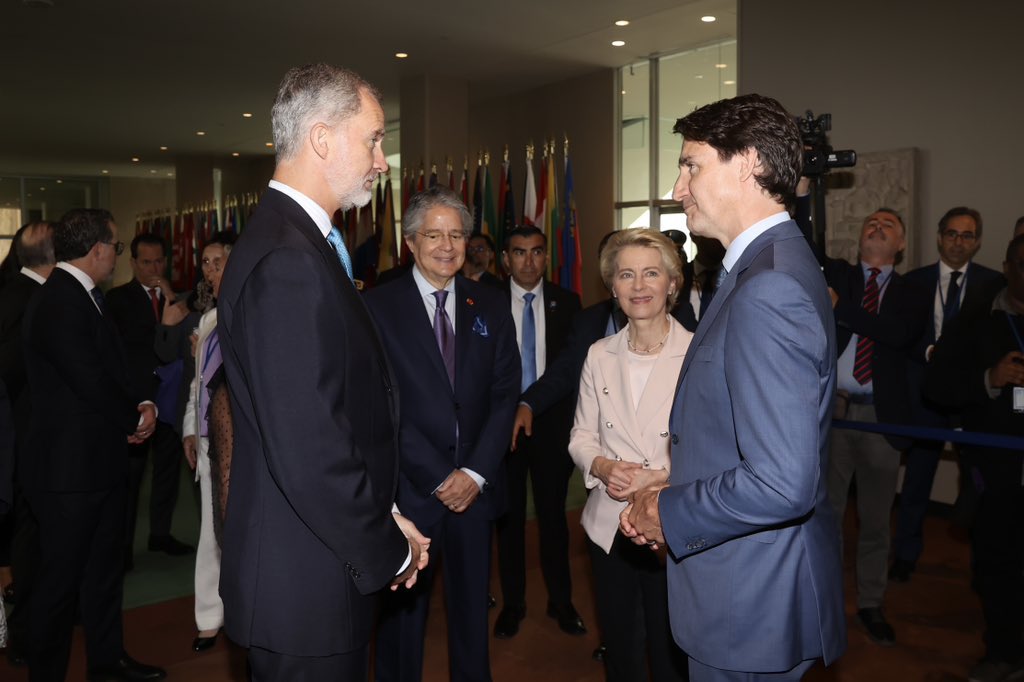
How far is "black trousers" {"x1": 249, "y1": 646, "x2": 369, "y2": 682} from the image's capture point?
1520mm

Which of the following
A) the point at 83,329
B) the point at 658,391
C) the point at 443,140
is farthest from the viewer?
the point at 443,140

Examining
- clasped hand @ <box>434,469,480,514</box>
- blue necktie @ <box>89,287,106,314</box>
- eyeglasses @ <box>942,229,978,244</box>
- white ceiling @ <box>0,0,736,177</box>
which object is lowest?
clasped hand @ <box>434,469,480,514</box>

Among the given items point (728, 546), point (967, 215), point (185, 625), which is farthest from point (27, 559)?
point (967, 215)

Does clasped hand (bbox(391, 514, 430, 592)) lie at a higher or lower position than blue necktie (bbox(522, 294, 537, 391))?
lower

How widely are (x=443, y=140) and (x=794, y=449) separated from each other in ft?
30.1

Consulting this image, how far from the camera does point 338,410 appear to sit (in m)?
1.44

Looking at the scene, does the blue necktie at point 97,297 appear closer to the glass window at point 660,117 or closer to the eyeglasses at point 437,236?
the eyeglasses at point 437,236

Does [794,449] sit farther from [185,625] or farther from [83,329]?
[185,625]

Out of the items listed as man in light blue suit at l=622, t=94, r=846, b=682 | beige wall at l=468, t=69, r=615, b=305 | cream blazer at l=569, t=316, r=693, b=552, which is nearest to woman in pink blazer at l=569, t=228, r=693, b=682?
cream blazer at l=569, t=316, r=693, b=552

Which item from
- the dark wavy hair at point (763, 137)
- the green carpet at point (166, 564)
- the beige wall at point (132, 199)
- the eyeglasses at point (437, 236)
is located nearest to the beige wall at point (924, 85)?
the green carpet at point (166, 564)

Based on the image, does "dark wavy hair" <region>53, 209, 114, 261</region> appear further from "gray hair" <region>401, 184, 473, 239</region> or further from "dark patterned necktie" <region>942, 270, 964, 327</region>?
"dark patterned necktie" <region>942, 270, 964, 327</region>

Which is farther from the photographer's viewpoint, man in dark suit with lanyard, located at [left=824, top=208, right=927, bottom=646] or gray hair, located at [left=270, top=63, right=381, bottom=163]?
man in dark suit with lanyard, located at [left=824, top=208, right=927, bottom=646]

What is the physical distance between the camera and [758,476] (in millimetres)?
1401

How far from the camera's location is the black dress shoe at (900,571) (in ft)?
13.9
